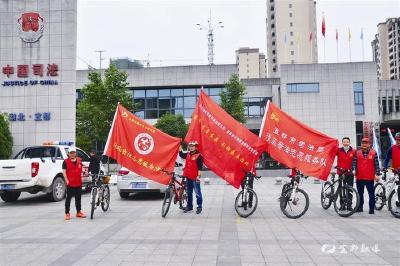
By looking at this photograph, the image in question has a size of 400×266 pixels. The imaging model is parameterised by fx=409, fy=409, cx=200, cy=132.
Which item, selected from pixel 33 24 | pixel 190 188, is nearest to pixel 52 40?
pixel 33 24

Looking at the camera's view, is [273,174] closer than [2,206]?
No

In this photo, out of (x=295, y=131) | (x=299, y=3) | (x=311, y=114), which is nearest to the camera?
(x=295, y=131)

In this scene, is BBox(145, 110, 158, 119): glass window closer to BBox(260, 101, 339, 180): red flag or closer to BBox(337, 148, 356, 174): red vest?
BBox(260, 101, 339, 180): red flag

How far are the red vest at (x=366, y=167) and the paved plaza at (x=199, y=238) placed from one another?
0.99 metres

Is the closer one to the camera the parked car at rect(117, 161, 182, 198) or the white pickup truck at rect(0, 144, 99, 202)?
the white pickup truck at rect(0, 144, 99, 202)

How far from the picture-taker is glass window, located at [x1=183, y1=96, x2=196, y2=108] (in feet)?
168

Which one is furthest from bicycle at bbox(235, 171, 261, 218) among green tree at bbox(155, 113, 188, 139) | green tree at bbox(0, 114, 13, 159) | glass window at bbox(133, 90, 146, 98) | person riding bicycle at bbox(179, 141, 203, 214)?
glass window at bbox(133, 90, 146, 98)

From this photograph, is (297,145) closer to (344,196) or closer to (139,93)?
(344,196)

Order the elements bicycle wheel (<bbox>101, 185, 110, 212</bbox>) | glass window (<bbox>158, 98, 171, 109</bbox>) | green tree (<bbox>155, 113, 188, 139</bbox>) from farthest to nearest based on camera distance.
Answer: glass window (<bbox>158, 98, 171, 109</bbox>)
green tree (<bbox>155, 113, 188, 139</bbox>)
bicycle wheel (<bbox>101, 185, 110, 212</bbox>)

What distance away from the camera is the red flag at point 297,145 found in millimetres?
10531

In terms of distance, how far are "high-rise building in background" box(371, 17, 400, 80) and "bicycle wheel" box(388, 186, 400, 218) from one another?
123m

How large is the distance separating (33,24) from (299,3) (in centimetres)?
8508

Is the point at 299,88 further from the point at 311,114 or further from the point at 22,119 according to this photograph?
the point at 22,119

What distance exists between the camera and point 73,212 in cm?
1148
